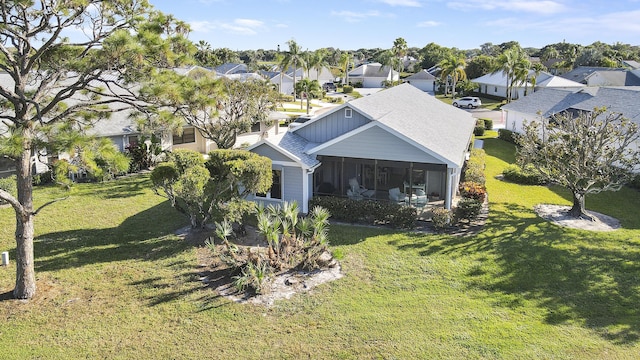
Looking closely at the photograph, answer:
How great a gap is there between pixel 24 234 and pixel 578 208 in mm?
20788

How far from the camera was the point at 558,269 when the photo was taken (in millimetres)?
14938

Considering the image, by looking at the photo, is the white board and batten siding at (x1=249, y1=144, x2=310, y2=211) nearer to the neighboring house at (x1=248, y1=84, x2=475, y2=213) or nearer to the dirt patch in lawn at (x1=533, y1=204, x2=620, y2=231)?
the neighboring house at (x1=248, y1=84, x2=475, y2=213)

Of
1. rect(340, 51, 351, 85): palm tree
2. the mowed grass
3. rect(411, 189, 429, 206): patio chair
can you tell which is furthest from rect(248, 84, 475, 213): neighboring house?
rect(340, 51, 351, 85): palm tree

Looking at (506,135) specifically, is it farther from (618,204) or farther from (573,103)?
(618,204)

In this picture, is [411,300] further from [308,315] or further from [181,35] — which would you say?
[181,35]

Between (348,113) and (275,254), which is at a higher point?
(348,113)

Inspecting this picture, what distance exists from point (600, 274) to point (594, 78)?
57.7 m

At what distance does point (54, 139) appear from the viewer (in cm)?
1073

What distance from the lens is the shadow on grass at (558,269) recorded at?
40.4 feet

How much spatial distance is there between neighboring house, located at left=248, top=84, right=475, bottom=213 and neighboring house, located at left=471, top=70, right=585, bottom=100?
41092 millimetres

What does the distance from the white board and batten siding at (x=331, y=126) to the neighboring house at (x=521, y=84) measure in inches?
1722

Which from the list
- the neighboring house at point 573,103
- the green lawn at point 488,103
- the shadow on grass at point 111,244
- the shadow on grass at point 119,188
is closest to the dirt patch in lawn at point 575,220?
the neighboring house at point 573,103

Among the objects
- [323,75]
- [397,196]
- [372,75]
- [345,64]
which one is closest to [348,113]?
[397,196]

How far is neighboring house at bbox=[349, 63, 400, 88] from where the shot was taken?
93438 millimetres
